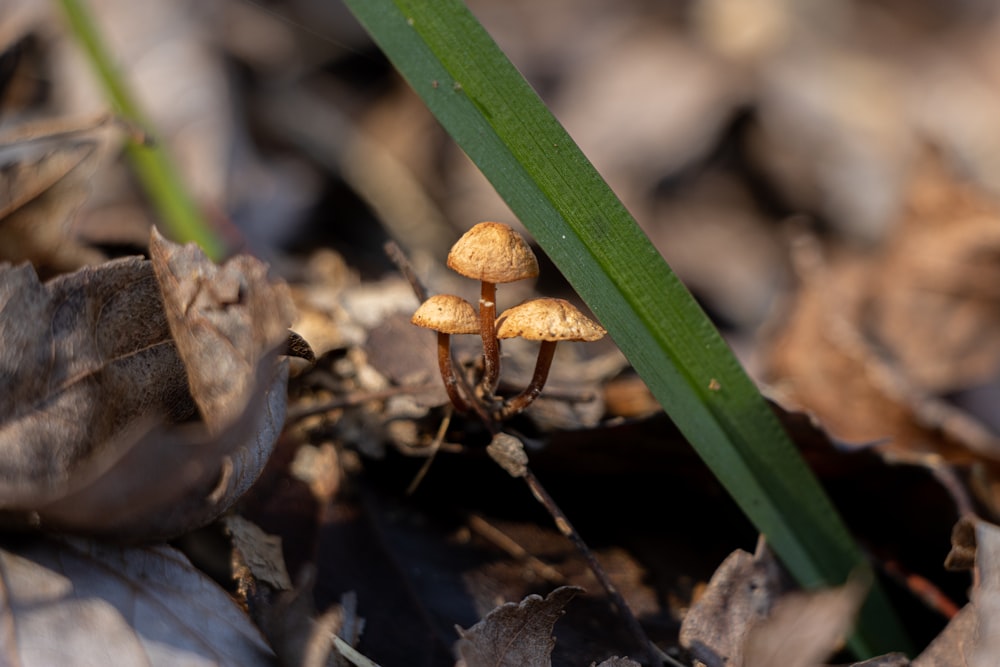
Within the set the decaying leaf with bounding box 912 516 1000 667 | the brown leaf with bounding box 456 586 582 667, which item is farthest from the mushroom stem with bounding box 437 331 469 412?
the decaying leaf with bounding box 912 516 1000 667

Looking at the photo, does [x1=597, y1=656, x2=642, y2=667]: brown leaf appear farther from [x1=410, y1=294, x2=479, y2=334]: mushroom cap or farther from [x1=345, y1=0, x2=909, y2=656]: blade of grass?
[x1=410, y1=294, x2=479, y2=334]: mushroom cap

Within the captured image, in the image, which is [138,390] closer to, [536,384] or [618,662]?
[536,384]

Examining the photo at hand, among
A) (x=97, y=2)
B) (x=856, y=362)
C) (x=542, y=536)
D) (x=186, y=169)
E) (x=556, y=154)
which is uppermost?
(x=97, y=2)

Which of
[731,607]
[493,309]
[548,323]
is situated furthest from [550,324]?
[731,607]

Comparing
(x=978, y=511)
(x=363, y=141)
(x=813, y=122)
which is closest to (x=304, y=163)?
(x=363, y=141)

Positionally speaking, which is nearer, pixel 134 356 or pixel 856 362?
pixel 134 356

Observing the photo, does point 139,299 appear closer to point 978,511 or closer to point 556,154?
point 556,154
